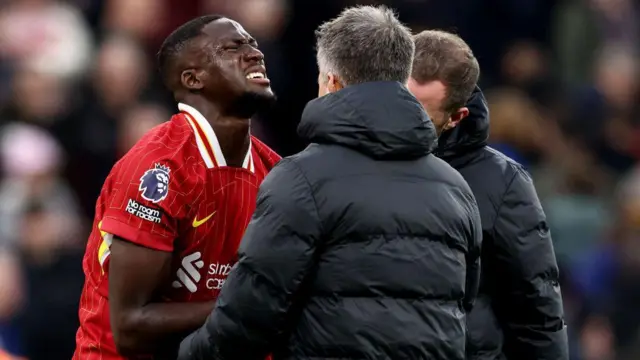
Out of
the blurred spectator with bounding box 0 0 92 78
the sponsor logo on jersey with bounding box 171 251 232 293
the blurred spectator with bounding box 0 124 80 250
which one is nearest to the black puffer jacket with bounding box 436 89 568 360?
the sponsor logo on jersey with bounding box 171 251 232 293

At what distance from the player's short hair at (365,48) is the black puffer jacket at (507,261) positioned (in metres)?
0.63

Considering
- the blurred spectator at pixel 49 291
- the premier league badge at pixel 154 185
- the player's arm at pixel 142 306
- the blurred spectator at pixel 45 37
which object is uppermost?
the premier league badge at pixel 154 185

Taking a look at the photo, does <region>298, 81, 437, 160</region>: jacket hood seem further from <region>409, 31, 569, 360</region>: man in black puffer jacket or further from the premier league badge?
the premier league badge

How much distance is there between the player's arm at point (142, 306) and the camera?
5410mm

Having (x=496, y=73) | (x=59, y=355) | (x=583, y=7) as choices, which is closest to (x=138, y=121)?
(x=59, y=355)

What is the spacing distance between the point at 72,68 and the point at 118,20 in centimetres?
63

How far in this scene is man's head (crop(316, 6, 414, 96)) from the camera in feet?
16.3

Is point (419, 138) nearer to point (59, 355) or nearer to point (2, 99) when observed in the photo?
point (59, 355)

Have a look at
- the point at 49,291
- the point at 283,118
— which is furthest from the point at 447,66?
the point at 283,118

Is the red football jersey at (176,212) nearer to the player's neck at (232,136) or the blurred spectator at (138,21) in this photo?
the player's neck at (232,136)

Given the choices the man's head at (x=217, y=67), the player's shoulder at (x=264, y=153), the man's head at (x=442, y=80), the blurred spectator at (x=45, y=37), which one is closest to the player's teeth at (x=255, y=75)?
the man's head at (x=217, y=67)

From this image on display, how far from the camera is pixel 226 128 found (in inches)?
227

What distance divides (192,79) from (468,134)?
1074mm

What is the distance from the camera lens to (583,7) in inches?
528
